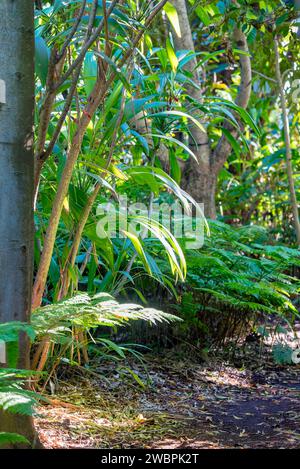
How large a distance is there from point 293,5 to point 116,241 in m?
1.51

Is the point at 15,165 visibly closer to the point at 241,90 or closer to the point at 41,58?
the point at 41,58

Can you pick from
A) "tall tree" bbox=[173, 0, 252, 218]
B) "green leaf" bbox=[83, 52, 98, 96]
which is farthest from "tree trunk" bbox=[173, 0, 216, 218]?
"green leaf" bbox=[83, 52, 98, 96]

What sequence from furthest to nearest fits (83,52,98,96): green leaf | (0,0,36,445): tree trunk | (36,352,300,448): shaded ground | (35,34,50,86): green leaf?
(83,52,98,96): green leaf
(36,352,300,448): shaded ground
(35,34,50,86): green leaf
(0,0,36,445): tree trunk

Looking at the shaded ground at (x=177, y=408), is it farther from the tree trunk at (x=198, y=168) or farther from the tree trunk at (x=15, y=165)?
the tree trunk at (x=198, y=168)

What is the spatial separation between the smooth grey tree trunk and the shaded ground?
0.58 metres

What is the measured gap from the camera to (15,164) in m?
2.14

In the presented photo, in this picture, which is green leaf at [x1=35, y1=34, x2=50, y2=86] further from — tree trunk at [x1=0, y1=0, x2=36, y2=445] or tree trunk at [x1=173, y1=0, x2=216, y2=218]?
tree trunk at [x1=173, y1=0, x2=216, y2=218]

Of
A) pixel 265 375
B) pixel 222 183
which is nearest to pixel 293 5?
pixel 265 375

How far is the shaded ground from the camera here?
266 centimetres

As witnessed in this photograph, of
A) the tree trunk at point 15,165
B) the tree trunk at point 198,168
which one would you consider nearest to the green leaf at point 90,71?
the tree trunk at point 15,165

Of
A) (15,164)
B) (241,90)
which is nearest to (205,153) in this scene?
(241,90)

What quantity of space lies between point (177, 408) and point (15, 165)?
156 centimetres

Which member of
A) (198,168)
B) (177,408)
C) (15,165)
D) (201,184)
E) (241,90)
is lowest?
(177,408)

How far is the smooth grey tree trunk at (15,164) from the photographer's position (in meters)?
2.14
